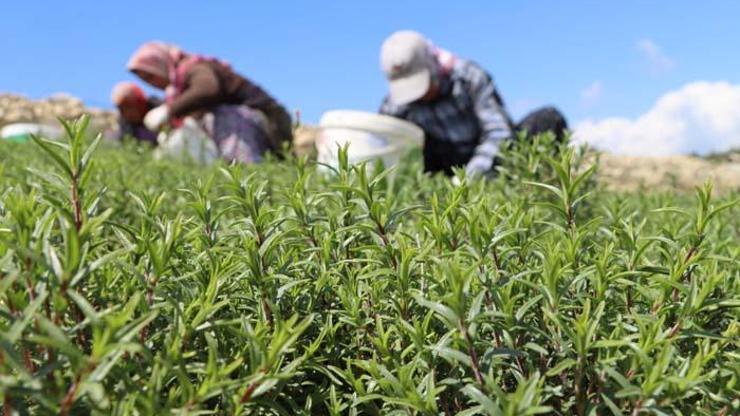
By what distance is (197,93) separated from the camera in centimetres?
913

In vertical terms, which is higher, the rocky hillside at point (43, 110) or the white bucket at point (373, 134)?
the rocky hillside at point (43, 110)

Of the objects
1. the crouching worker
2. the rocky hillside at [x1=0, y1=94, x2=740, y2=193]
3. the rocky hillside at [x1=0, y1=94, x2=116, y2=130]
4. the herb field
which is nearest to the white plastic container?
the rocky hillside at [x1=0, y1=94, x2=740, y2=193]

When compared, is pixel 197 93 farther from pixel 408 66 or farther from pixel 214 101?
pixel 408 66

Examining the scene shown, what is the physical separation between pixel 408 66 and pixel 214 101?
392 cm

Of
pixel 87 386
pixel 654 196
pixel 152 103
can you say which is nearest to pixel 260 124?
pixel 152 103

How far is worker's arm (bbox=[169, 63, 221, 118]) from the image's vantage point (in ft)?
29.9

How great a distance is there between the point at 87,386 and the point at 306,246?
0.75m

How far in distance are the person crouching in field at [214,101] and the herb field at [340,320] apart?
7.81m

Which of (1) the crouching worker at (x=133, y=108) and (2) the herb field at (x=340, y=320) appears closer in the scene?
(2) the herb field at (x=340, y=320)

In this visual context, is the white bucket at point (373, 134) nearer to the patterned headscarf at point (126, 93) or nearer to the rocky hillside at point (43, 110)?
the patterned headscarf at point (126, 93)

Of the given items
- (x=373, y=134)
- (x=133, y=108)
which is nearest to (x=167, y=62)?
(x=133, y=108)

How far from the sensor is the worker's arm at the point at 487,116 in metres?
6.43

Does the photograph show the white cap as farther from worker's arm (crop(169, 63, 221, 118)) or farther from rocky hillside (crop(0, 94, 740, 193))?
worker's arm (crop(169, 63, 221, 118))

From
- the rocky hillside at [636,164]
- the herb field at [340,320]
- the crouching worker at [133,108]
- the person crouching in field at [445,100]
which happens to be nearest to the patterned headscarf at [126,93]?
the crouching worker at [133,108]
